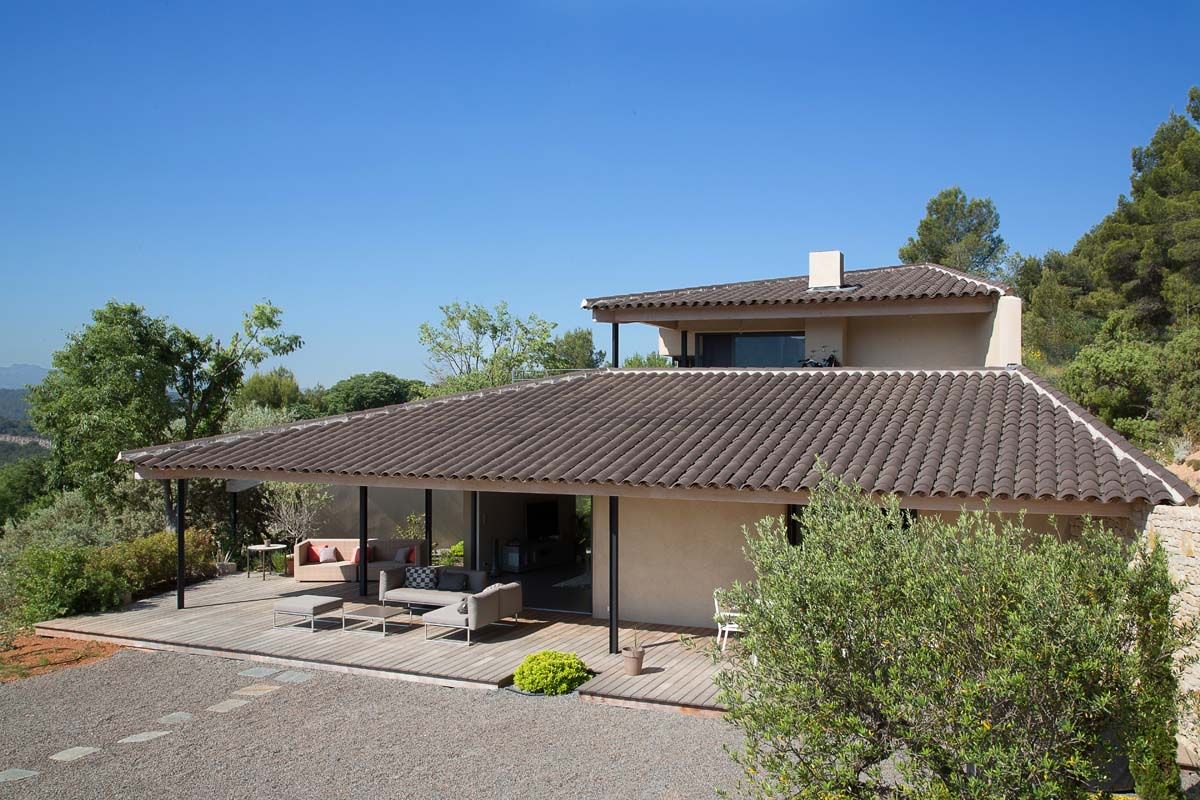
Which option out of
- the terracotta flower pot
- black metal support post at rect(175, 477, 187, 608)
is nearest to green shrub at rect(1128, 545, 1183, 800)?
the terracotta flower pot

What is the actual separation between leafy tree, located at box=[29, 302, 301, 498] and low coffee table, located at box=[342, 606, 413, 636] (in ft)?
47.3

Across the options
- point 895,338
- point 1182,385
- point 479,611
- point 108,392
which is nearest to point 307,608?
point 479,611

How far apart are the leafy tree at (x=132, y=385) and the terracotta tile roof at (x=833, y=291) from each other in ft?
50.5

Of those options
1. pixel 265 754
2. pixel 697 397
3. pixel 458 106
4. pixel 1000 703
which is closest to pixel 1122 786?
pixel 1000 703

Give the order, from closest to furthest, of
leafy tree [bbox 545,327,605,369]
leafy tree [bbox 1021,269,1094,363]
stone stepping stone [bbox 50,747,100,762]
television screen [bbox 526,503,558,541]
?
stone stepping stone [bbox 50,747,100,762]
television screen [bbox 526,503,558,541]
leafy tree [bbox 1021,269,1094,363]
leafy tree [bbox 545,327,605,369]

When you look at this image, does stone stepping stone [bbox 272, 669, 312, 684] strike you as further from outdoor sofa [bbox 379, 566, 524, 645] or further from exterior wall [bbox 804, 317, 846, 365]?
exterior wall [bbox 804, 317, 846, 365]

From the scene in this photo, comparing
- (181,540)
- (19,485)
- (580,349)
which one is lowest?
(19,485)

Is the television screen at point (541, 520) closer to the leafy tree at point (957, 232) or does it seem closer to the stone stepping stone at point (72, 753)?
the stone stepping stone at point (72, 753)

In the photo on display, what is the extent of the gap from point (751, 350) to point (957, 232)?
4344 cm

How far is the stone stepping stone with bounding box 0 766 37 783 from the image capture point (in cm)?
890

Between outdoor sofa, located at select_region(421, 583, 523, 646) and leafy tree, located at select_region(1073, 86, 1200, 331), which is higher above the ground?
leafy tree, located at select_region(1073, 86, 1200, 331)

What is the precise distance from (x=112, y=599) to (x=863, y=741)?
50.8 ft

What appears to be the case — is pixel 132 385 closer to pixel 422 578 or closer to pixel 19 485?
pixel 422 578

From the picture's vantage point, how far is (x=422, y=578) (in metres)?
15.9
